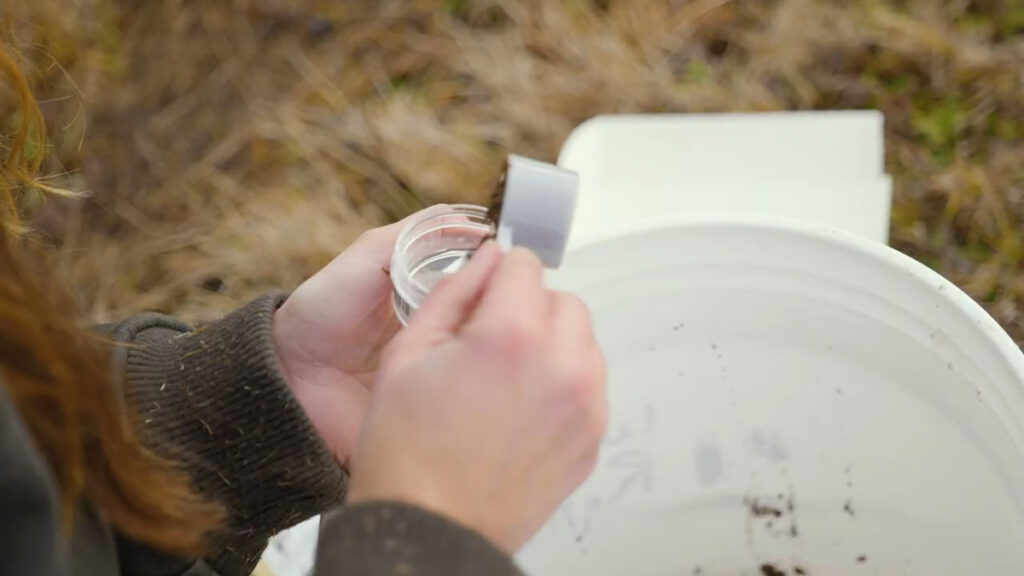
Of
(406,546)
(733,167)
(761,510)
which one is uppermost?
(406,546)

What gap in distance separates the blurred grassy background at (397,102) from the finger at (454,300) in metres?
0.64

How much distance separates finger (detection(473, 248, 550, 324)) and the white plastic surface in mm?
428

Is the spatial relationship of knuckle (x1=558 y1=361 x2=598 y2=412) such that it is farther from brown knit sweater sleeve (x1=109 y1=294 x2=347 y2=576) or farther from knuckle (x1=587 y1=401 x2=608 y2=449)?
brown knit sweater sleeve (x1=109 y1=294 x2=347 y2=576)

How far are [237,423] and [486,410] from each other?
0.84ft

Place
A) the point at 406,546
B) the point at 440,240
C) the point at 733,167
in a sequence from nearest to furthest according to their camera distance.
Answer: 1. the point at 406,546
2. the point at 440,240
3. the point at 733,167

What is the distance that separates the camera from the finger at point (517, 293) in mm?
453

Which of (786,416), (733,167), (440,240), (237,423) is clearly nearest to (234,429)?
(237,423)

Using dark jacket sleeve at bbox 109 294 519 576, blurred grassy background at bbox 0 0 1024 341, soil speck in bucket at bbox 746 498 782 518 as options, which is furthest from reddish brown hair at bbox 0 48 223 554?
blurred grassy background at bbox 0 0 1024 341

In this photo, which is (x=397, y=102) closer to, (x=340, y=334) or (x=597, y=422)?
(x=340, y=334)

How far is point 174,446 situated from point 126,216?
24.2 inches

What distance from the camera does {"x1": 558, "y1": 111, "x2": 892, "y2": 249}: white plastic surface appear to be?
2.99ft

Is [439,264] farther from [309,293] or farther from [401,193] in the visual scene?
[401,193]

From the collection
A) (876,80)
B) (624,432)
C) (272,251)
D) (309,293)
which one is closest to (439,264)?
(309,293)

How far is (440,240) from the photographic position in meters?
0.60
